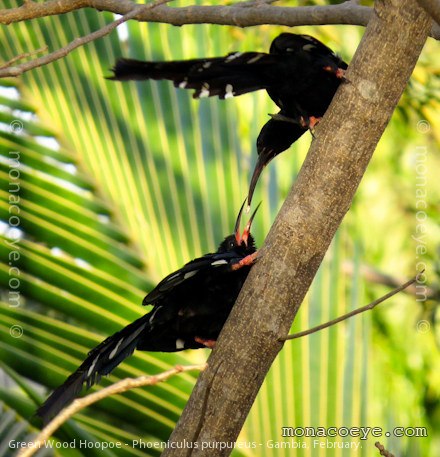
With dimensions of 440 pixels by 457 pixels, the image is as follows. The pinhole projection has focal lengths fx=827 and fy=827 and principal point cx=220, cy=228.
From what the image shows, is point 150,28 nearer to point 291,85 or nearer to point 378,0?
point 291,85

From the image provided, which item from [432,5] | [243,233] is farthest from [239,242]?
[432,5]

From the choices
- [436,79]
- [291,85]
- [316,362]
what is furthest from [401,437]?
[436,79]

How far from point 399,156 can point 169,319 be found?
3264 millimetres

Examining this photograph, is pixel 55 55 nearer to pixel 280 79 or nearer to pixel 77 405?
pixel 280 79

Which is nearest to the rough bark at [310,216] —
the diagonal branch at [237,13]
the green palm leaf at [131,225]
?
the diagonal branch at [237,13]

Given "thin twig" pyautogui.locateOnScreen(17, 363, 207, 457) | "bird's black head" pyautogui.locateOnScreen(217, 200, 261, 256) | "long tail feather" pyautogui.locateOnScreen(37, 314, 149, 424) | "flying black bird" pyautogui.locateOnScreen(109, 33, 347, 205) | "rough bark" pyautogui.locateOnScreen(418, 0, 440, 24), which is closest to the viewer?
"thin twig" pyautogui.locateOnScreen(17, 363, 207, 457)

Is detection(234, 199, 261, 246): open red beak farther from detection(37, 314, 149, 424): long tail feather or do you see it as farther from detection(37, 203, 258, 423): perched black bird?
detection(37, 314, 149, 424): long tail feather

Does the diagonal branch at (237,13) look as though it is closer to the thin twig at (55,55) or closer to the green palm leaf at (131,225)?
the thin twig at (55,55)

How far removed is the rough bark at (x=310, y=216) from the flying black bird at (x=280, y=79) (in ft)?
1.55

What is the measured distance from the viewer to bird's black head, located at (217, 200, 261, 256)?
2.61 meters

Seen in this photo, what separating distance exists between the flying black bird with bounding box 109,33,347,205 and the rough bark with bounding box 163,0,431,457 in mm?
473

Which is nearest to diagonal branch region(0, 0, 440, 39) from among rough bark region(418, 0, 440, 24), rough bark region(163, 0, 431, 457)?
rough bark region(163, 0, 431, 457)

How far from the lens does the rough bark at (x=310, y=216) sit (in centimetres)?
175

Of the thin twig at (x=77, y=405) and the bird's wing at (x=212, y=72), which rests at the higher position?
the bird's wing at (x=212, y=72)
